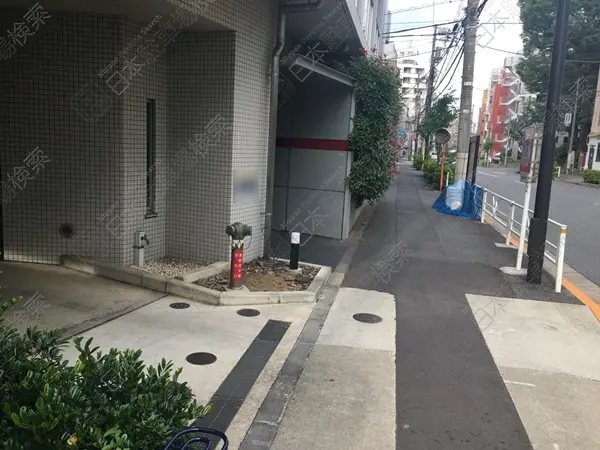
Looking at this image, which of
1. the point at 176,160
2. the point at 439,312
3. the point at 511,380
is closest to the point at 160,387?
the point at 511,380

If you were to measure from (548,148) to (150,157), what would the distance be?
5.96 meters

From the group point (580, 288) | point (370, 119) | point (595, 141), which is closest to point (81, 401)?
point (580, 288)

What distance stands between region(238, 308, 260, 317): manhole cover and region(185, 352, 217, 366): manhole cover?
1227 mm

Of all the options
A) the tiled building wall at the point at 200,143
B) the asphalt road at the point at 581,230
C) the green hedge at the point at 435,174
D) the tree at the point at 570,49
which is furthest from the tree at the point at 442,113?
the tiled building wall at the point at 200,143

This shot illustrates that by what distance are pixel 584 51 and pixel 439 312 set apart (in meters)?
47.6

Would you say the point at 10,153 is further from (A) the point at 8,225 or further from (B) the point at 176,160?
(B) the point at 176,160

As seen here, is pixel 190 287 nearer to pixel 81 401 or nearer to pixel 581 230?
pixel 81 401

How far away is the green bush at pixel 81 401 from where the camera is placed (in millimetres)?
2029

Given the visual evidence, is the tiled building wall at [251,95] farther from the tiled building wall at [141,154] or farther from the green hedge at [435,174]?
the green hedge at [435,174]

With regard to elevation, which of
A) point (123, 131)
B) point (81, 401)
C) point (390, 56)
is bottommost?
point (81, 401)

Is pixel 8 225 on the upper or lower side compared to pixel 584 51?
lower

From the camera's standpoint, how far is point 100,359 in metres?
2.57

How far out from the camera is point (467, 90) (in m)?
16.5

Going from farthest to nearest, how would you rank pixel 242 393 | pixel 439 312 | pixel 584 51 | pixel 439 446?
pixel 584 51 → pixel 439 312 → pixel 242 393 → pixel 439 446
